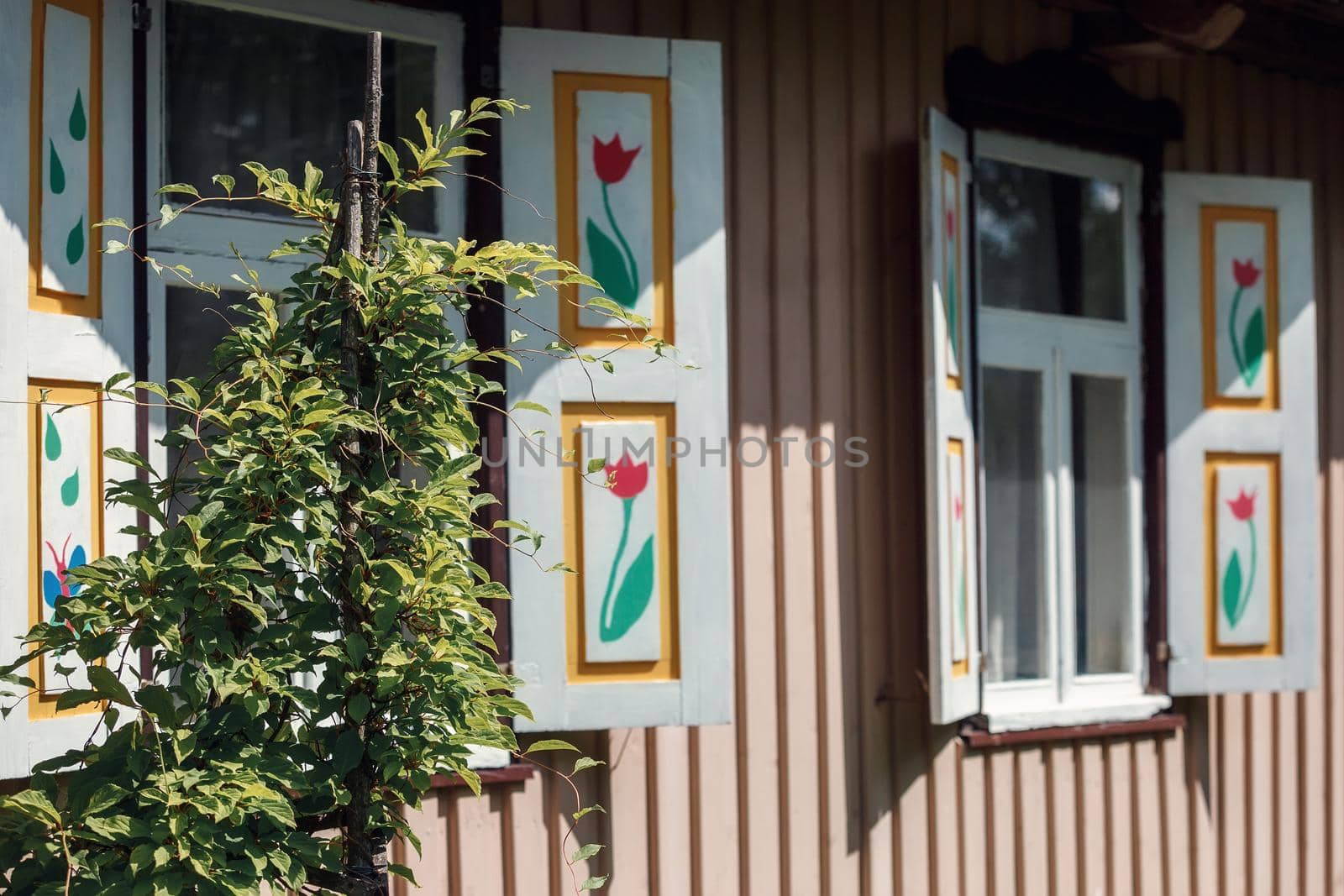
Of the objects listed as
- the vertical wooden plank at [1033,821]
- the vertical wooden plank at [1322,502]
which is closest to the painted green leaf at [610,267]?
the vertical wooden plank at [1033,821]

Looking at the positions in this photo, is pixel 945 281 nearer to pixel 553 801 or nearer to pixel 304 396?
pixel 553 801

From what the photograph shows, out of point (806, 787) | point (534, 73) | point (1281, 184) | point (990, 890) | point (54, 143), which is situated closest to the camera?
point (54, 143)

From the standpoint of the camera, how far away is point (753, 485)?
13.5ft

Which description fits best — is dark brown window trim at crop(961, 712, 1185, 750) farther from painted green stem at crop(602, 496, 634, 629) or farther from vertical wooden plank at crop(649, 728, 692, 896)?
painted green stem at crop(602, 496, 634, 629)

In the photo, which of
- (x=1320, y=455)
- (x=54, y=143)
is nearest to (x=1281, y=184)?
(x=1320, y=455)

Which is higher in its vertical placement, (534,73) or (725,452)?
(534,73)

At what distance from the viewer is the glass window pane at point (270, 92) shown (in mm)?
3502

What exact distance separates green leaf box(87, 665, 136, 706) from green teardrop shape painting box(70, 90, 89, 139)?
1.32m

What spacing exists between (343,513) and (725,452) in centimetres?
177

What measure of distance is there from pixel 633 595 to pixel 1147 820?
216cm

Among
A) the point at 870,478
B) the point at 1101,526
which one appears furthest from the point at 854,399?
the point at 1101,526

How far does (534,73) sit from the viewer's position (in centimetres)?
367

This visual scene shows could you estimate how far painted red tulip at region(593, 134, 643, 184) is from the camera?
371cm

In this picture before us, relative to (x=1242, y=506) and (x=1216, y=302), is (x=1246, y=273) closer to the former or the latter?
(x=1216, y=302)
